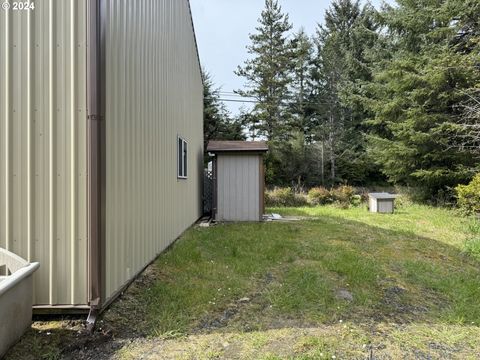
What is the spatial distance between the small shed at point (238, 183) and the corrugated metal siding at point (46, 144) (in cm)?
593

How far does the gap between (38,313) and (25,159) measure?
1.29 metres

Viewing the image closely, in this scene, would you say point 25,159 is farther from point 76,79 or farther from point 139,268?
point 139,268

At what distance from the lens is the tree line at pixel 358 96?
1255 cm

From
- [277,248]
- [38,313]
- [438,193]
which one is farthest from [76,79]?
[438,193]

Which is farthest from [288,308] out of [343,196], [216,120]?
[216,120]

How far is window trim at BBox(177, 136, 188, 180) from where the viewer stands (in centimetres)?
623

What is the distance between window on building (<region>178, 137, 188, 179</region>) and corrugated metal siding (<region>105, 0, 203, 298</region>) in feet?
0.69

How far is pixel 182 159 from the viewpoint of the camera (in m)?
6.62

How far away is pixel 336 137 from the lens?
22016 millimetres

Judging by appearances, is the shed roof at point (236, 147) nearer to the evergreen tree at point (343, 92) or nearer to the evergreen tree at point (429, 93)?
the evergreen tree at point (429, 93)

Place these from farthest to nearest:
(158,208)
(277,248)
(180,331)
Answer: (277,248)
(158,208)
(180,331)

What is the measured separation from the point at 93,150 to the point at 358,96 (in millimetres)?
18430

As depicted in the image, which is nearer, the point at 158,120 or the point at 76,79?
the point at 76,79

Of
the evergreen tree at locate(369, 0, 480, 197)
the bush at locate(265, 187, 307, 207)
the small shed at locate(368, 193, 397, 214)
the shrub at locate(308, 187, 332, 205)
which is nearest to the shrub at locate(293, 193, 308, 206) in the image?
the bush at locate(265, 187, 307, 207)
